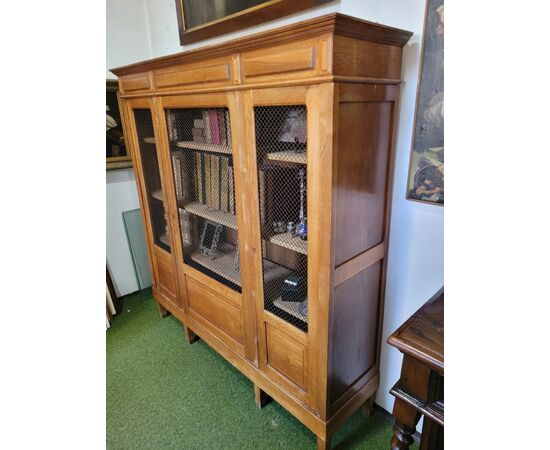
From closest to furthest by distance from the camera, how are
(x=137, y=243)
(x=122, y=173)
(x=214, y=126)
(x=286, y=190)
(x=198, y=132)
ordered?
1. (x=286, y=190)
2. (x=214, y=126)
3. (x=198, y=132)
4. (x=122, y=173)
5. (x=137, y=243)

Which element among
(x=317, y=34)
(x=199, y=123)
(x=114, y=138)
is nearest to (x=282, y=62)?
(x=317, y=34)

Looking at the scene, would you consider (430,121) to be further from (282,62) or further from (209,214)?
(209,214)

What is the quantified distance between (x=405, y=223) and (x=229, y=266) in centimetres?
90

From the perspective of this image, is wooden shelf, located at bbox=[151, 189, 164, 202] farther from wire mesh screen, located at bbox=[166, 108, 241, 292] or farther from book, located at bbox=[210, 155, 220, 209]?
book, located at bbox=[210, 155, 220, 209]

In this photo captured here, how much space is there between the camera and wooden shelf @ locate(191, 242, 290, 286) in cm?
144

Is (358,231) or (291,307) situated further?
(291,307)

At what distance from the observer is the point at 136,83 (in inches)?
70.6

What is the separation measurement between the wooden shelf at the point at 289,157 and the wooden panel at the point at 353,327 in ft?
1.58

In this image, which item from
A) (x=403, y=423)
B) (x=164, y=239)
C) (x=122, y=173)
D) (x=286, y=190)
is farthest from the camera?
(x=122, y=173)

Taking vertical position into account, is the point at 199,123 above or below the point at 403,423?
above
